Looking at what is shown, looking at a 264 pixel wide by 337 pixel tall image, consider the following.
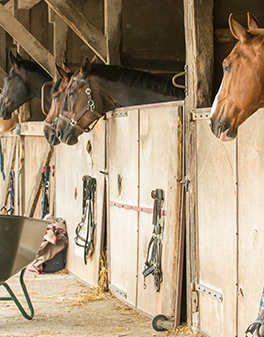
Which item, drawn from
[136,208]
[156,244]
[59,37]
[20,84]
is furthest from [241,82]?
[20,84]

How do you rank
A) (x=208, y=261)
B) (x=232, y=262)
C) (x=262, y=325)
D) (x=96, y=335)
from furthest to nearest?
(x=96, y=335) → (x=208, y=261) → (x=232, y=262) → (x=262, y=325)

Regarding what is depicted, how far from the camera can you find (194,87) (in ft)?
10.2

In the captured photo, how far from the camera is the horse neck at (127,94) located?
4.14m

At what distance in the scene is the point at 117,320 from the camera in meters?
3.49

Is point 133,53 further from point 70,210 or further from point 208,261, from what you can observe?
point 208,261

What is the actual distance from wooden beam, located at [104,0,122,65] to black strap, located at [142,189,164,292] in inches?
74.4

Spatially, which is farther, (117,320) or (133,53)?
(133,53)

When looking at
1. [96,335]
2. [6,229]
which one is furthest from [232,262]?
[6,229]

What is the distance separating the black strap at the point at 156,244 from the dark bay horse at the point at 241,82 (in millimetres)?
1161

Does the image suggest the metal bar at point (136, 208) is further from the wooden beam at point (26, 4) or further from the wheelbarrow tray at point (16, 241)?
the wooden beam at point (26, 4)

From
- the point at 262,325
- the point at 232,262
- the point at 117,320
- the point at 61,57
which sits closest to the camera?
the point at 262,325

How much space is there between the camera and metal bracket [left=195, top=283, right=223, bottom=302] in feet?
9.41

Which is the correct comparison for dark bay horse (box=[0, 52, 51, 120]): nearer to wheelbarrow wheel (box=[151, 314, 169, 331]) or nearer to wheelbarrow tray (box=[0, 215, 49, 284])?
wheelbarrow tray (box=[0, 215, 49, 284])

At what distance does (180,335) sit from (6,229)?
1345mm
